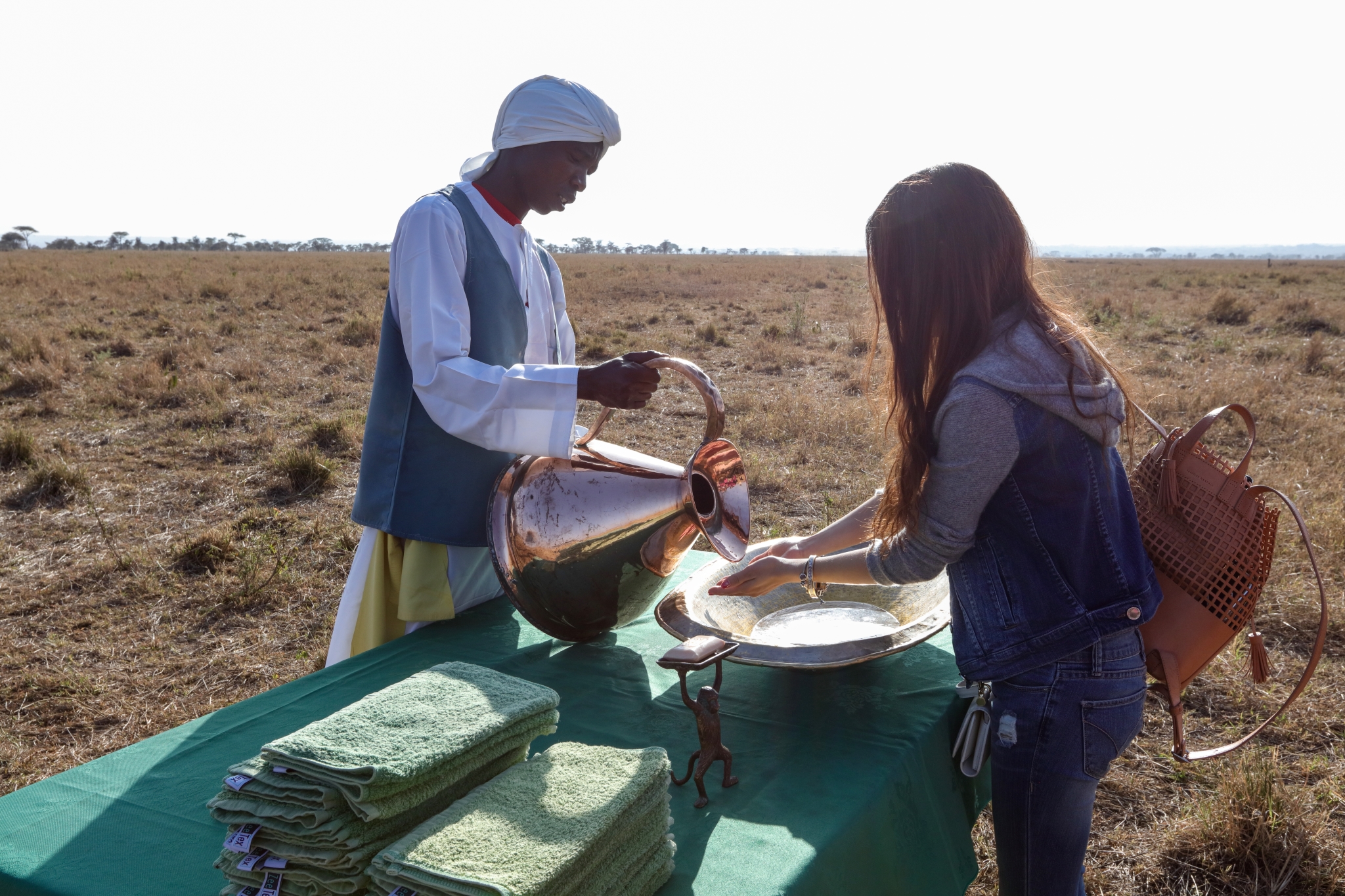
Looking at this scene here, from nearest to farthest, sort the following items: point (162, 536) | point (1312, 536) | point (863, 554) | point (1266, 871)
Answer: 1. point (863, 554)
2. point (1266, 871)
3. point (1312, 536)
4. point (162, 536)

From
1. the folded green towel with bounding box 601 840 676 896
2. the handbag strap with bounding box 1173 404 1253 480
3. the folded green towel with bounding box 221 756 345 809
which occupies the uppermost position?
the handbag strap with bounding box 1173 404 1253 480

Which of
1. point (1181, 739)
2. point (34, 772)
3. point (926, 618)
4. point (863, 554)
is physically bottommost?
point (34, 772)

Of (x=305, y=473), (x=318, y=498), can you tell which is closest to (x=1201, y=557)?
(x=318, y=498)

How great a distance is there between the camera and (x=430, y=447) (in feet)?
6.60

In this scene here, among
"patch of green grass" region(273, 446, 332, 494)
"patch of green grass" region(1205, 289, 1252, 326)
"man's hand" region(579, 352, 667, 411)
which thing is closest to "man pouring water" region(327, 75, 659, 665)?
"man's hand" region(579, 352, 667, 411)

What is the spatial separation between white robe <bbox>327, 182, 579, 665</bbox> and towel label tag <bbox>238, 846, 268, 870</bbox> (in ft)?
2.97

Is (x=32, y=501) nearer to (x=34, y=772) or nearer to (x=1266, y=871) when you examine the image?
(x=34, y=772)

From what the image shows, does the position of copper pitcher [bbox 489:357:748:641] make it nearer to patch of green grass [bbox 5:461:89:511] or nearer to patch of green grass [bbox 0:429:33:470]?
patch of green grass [bbox 5:461:89:511]

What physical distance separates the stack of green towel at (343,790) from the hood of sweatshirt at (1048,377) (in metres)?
0.89

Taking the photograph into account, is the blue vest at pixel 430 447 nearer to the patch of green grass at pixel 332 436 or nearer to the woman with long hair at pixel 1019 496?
the woman with long hair at pixel 1019 496

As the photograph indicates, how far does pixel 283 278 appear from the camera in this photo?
22.3 metres

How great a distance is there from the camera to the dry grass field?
108 inches

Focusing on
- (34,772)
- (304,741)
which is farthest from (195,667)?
(304,741)

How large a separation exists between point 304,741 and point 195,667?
121 inches
